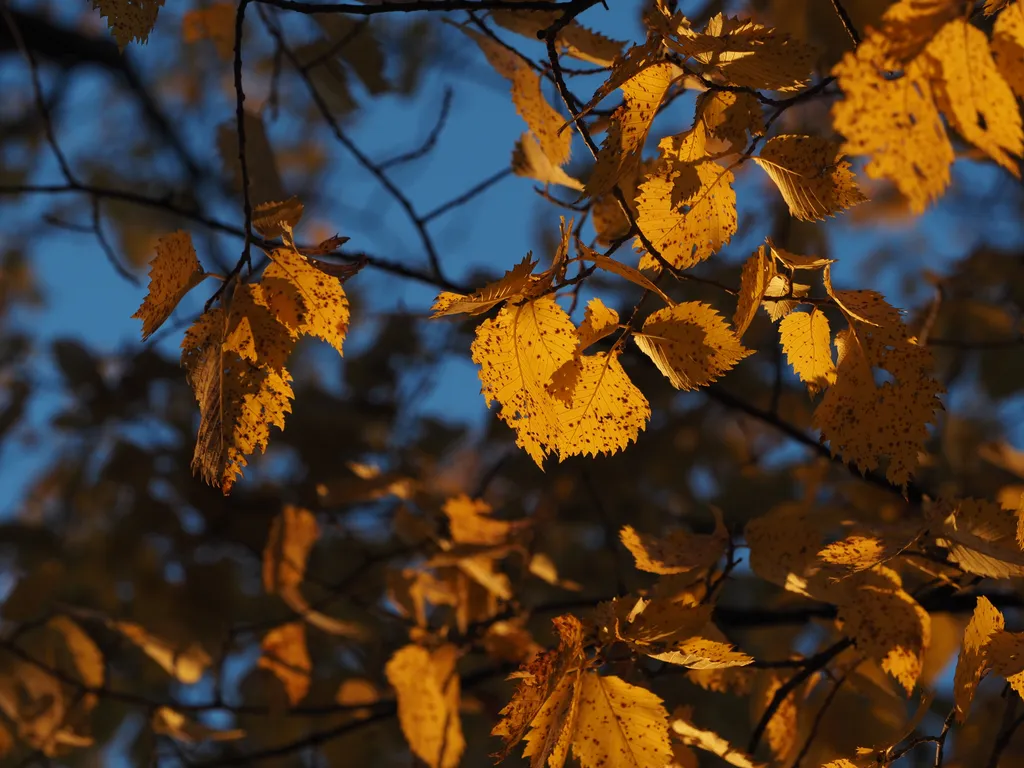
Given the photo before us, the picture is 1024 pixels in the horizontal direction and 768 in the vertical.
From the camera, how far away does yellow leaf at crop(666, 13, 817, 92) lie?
21.9 inches

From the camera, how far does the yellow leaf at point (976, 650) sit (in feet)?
2.07

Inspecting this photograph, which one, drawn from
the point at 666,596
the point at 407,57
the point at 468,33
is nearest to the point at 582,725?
the point at 666,596

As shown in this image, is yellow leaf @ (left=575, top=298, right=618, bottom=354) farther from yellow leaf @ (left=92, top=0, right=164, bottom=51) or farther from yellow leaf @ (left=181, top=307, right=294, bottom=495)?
yellow leaf @ (left=92, top=0, right=164, bottom=51)

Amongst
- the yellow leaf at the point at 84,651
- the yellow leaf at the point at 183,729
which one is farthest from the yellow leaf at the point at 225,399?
the yellow leaf at the point at 84,651

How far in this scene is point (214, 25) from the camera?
1.18 m

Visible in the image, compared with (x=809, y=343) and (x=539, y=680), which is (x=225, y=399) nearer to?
(x=539, y=680)

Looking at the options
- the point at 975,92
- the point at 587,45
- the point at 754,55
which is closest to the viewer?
the point at 975,92

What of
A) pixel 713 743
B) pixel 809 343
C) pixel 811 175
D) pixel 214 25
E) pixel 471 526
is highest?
pixel 214 25

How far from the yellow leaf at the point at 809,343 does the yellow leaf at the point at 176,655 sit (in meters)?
0.93

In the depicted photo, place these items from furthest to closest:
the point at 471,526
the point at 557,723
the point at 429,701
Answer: the point at 471,526
the point at 429,701
the point at 557,723

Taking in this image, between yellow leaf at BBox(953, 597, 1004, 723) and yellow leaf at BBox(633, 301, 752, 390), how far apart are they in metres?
0.26

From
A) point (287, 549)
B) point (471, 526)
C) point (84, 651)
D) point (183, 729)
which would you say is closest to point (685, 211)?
point (471, 526)

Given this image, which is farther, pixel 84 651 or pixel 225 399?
pixel 84 651

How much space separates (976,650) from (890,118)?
1.32 feet
